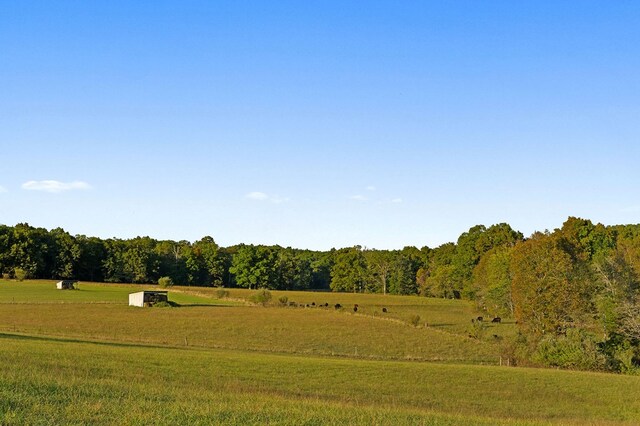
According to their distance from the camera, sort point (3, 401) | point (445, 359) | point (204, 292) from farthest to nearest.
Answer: point (204, 292)
point (445, 359)
point (3, 401)

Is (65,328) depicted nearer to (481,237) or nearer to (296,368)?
(296,368)

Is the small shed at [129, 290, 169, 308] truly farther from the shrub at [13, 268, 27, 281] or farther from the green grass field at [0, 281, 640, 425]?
the shrub at [13, 268, 27, 281]

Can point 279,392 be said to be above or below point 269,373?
above

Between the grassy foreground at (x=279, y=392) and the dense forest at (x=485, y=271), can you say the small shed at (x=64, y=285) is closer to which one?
the dense forest at (x=485, y=271)

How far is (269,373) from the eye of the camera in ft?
107

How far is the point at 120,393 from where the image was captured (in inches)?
624

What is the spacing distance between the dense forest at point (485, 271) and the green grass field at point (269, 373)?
704cm

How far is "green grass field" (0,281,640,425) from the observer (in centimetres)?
1431

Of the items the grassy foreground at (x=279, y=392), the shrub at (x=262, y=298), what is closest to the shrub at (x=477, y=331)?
the grassy foreground at (x=279, y=392)

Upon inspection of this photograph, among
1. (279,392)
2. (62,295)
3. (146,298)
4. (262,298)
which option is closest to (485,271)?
(262,298)

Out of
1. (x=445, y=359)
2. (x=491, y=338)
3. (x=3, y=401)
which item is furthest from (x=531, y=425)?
(x=491, y=338)

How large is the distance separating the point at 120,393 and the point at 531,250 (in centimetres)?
6437

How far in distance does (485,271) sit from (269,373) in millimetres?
90884

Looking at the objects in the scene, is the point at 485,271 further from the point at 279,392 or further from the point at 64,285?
the point at 279,392
